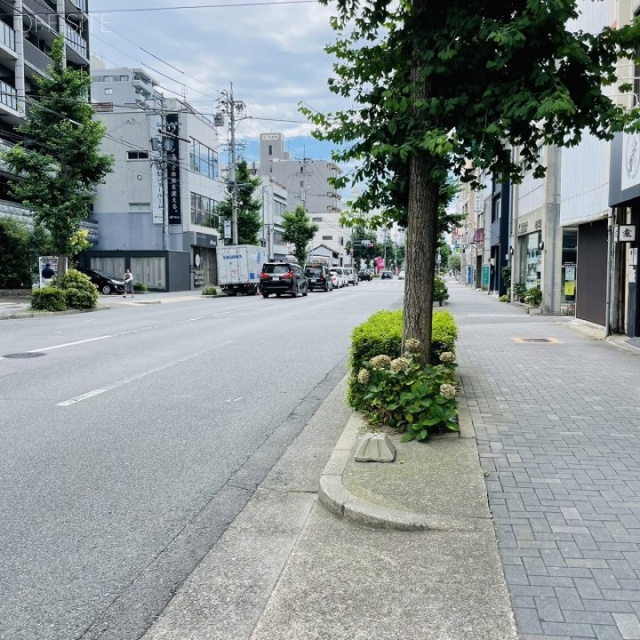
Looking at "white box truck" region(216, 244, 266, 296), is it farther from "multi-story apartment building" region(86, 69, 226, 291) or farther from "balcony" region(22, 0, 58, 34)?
"balcony" region(22, 0, 58, 34)

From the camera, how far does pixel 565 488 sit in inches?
174

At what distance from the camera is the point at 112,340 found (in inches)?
553

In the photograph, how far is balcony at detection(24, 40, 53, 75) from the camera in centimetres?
3725

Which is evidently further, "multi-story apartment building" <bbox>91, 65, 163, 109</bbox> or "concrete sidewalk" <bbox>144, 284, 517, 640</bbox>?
"multi-story apartment building" <bbox>91, 65, 163, 109</bbox>

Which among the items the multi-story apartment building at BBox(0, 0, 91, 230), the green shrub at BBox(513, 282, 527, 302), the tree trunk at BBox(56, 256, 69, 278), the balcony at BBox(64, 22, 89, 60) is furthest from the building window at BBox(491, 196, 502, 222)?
the balcony at BBox(64, 22, 89, 60)

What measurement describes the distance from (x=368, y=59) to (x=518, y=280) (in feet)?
76.4

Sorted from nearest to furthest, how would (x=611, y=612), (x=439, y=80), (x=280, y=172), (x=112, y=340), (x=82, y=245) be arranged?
(x=611, y=612), (x=439, y=80), (x=112, y=340), (x=82, y=245), (x=280, y=172)

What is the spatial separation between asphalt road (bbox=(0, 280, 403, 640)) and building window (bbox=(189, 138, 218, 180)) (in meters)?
36.1

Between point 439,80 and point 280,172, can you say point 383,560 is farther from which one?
point 280,172

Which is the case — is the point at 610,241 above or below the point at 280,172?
below

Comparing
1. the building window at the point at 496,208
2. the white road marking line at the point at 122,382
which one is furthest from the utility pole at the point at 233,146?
the white road marking line at the point at 122,382

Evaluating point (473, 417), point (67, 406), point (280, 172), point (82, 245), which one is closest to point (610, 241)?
point (473, 417)

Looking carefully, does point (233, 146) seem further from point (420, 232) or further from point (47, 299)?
point (420, 232)

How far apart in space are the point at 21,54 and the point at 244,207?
58.9 ft
